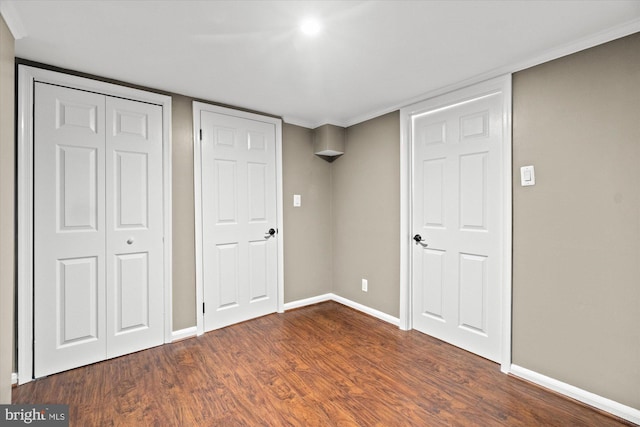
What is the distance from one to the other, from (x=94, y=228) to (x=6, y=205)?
0.72 m


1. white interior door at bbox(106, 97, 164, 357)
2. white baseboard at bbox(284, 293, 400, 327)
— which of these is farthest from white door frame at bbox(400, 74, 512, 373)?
white interior door at bbox(106, 97, 164, 357)

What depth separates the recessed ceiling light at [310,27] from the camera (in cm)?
173

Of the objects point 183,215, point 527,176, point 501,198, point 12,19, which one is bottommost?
point 183,215

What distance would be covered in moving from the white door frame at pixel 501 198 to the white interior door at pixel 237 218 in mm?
1420

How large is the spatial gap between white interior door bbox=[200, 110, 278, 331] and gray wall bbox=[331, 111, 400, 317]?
2.85 feet

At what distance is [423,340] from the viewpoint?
2.83 m

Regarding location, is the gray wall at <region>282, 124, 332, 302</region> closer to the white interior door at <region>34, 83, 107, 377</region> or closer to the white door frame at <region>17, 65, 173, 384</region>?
the white interior door at <region>34, 83, 107, 377</region>

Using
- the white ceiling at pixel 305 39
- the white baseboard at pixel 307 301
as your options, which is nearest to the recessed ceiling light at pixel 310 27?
the white ceiling at pixel 305 39

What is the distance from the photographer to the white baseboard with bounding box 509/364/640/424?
5.80 ft

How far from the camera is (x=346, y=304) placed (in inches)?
149

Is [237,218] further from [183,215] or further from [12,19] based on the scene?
[12,19]

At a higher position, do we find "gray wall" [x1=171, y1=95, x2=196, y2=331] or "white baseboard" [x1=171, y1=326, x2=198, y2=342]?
"gray wall" [x1=171, y1=95, x2=196, y2=331]

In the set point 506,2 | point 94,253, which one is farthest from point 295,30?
point 94,253

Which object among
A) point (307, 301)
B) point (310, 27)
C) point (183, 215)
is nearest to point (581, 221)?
point (310, 27)
